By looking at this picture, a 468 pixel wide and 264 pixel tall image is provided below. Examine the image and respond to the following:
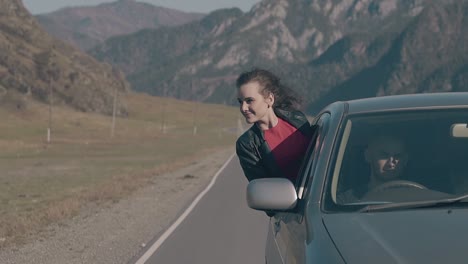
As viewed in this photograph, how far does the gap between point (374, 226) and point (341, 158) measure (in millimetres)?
867

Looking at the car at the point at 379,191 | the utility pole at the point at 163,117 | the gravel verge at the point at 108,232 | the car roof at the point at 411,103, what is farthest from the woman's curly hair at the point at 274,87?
the utility pole at the point at 163,117

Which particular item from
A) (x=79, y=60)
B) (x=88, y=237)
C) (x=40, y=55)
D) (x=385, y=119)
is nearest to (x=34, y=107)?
(x=40, y=55)

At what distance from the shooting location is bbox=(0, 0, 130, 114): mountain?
117250mm

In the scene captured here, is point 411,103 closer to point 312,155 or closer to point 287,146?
point 312,155

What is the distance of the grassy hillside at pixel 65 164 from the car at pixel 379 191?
9.38 meters

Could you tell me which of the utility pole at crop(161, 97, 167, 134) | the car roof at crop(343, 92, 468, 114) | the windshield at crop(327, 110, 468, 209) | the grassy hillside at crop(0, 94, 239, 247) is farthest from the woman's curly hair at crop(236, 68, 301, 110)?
the utility pole at crop(161, 97, 167, 134)

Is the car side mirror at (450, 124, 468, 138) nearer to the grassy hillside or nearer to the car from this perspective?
the car

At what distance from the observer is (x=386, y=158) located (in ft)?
18.1

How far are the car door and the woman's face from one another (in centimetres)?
40

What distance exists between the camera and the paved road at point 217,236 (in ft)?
37.8

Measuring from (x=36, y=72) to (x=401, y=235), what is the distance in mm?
121369

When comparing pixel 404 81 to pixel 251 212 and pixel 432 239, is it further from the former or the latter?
pixel 432 239

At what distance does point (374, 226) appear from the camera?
4.48 m

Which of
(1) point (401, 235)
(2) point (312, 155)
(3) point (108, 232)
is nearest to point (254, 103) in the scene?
(2) point (312, 155)
